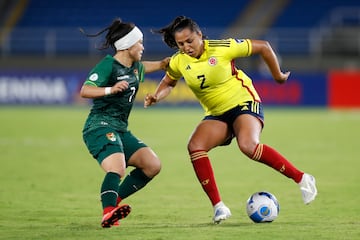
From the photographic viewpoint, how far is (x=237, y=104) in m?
8.91

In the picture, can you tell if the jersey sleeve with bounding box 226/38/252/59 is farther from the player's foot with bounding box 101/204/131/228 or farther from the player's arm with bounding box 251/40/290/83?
the player's foot with bounding box 101/204/131/228

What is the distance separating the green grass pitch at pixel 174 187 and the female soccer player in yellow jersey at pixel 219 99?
48 cm

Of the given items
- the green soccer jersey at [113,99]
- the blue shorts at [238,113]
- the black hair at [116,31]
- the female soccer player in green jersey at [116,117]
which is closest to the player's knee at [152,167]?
the female soccer player in green jersey at [116,117]

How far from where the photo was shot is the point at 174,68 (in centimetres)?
903

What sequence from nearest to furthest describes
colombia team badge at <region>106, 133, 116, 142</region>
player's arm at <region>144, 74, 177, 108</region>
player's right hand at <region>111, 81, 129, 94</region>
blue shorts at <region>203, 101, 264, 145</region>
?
player's right hand at <region>111, 81, 129, 94</region> < colombia team badge at <region>106, 133, 116, 142</region> < blue shorts at <region>203, 101, 264, 145</region> < player's arm at <region>144, 74, 177, 108</region>

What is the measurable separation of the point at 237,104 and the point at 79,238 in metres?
2.33

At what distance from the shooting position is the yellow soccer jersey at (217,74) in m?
8.75

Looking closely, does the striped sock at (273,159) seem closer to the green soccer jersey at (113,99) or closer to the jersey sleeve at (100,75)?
the green soccer jersey at (113,99)

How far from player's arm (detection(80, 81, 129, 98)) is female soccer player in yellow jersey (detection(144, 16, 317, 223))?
0.98m

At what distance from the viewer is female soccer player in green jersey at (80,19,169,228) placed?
26.6 feet

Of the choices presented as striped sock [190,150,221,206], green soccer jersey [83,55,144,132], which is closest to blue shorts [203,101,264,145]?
striped sock [190,150,221,206]

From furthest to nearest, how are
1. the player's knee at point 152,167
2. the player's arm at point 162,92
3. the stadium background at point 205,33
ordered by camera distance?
the stadium background at point 205,33
the player's arm at point 162,92
the player's knee at point 152,167

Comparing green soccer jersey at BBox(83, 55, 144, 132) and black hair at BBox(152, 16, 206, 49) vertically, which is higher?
black hair at BBox(152, 16, 206, 49)

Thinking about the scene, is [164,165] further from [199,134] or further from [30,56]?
[30,56]
